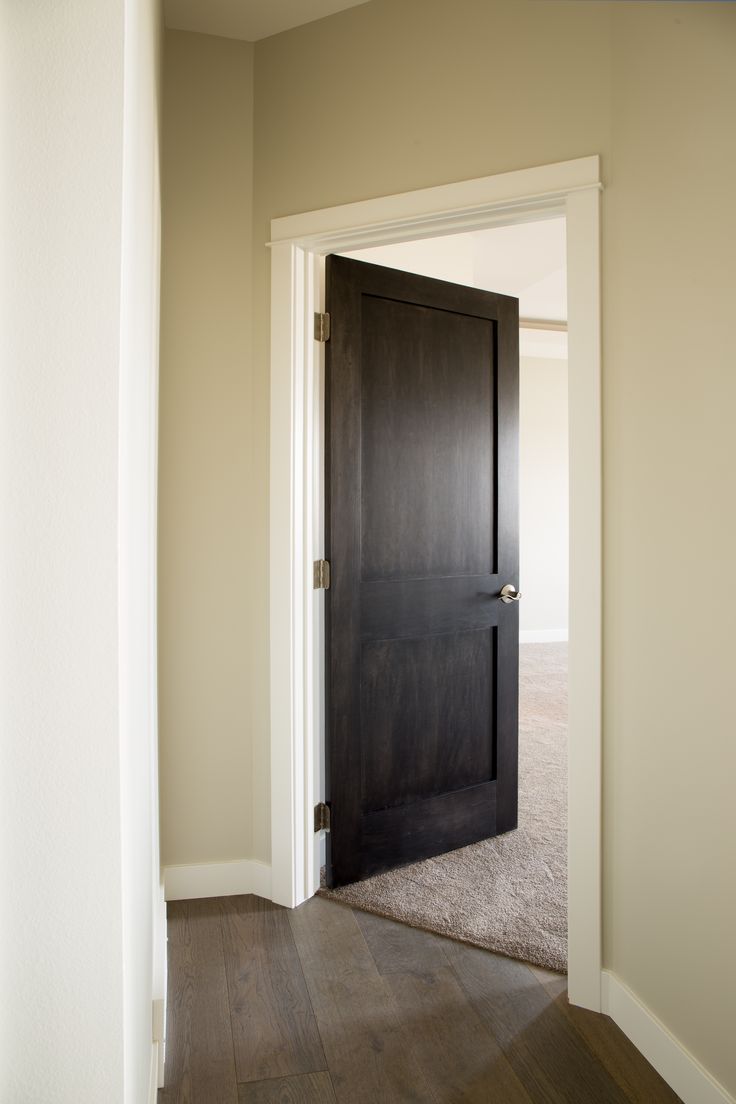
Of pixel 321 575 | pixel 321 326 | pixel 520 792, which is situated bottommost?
pixel 520 792

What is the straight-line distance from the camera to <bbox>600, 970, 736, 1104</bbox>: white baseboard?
150cm

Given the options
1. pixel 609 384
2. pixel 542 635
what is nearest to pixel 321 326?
pixel 609 384

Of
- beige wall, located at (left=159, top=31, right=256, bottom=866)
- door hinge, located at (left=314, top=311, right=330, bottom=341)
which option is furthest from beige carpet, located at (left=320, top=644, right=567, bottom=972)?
door hinge, located at (left=314, top=311, right=330, bottom=341)

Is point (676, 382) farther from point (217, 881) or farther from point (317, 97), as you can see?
point (217, 881)

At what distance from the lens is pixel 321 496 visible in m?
2.43

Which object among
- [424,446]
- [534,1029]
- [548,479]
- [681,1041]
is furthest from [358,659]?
[548,479]

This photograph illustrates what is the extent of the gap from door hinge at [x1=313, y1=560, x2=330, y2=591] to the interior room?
18mm

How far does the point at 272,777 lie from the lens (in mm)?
2365

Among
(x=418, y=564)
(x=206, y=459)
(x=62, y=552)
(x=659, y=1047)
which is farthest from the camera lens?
(x=418, y=564)

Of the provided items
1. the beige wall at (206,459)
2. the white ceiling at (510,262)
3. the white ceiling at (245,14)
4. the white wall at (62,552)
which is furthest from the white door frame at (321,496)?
the white wall at (62,552)

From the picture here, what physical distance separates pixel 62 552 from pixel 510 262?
4.69 meters

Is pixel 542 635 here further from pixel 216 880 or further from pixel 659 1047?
pixel 659 1047

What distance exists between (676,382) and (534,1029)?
1.57 m

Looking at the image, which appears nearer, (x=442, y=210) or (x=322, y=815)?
(x=442, y=210)
